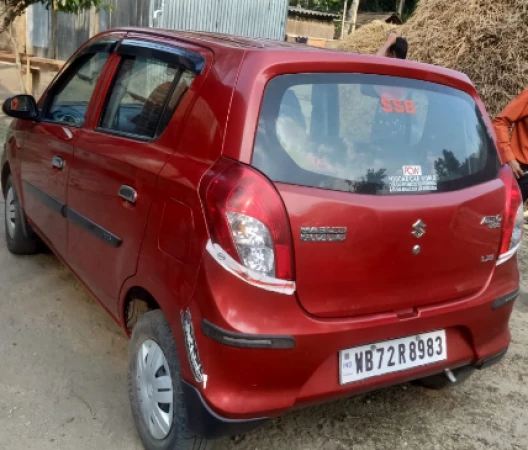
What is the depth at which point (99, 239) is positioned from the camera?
3.05m

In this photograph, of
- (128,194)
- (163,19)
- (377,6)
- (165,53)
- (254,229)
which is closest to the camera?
(254,229)

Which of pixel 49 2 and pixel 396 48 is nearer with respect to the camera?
pixel 396 48

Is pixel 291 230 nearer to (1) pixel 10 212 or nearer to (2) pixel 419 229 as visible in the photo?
(2) pixel 419 229

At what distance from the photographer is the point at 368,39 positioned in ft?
44.1

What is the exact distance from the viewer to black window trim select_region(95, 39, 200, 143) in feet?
8.57

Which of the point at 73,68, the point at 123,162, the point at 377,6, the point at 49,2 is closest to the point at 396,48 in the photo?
the point at 73,68

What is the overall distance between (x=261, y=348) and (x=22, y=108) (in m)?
2.64

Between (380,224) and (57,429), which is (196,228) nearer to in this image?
(380,224)

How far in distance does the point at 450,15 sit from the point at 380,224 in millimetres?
8663

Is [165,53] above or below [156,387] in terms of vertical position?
above

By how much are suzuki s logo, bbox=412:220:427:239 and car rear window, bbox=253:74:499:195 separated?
0.44ft

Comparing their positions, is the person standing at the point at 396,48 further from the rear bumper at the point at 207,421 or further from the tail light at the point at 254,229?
the rear bumper at the point at 207,421

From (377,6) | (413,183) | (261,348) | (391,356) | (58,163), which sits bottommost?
(391,356)

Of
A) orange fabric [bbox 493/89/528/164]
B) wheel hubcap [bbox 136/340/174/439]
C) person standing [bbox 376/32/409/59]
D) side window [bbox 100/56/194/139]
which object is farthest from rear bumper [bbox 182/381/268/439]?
person standing [bbox 376/32/409/59]
